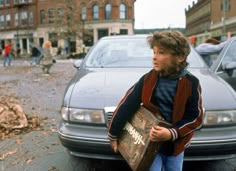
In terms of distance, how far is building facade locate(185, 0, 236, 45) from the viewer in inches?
1774

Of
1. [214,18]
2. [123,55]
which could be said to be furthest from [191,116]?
[214,18]

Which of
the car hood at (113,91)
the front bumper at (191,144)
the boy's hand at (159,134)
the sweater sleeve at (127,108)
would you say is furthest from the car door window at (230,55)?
the boy's hand at (159,134)

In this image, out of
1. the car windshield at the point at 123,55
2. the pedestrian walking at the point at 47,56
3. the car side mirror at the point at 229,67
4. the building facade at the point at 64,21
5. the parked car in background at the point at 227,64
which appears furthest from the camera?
the building facade at the point at 64,21

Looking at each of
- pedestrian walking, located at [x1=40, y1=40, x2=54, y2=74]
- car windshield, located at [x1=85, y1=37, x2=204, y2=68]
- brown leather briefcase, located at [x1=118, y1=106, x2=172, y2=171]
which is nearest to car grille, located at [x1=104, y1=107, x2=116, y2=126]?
brown leather briefcase, located at [x1=118, y1=106, x2=172, y2=171]

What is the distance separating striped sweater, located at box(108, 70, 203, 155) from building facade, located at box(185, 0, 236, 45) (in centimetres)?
3478

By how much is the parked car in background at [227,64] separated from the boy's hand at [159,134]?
330 cm

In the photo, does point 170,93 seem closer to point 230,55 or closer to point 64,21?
point 230,55

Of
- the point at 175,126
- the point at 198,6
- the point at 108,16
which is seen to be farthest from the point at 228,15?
the point at 175,126

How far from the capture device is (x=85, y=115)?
136 inches

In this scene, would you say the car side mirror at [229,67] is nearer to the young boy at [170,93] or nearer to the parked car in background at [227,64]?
the parked car in background at [227,64]

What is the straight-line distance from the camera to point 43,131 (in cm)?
574

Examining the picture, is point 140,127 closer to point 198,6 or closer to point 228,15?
point 228,15

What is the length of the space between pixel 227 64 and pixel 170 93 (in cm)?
326

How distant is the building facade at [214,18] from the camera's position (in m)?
45.1
